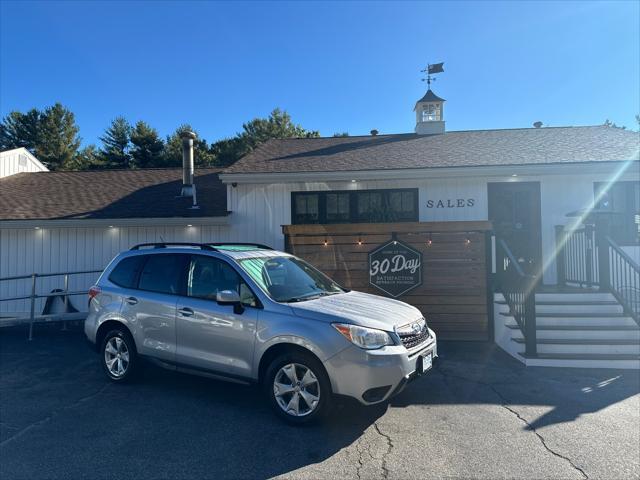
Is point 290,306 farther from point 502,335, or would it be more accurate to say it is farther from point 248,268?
point 502,335

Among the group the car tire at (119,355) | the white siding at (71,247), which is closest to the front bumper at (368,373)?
the car tire at (119,355)

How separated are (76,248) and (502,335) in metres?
9.72

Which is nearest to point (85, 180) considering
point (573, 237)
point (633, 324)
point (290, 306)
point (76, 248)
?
point (76, 248)

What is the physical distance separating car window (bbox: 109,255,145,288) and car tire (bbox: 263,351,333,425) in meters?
2.42

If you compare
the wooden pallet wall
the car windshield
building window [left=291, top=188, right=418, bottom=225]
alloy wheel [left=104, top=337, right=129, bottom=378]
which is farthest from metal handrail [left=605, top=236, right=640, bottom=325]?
alloy wheel [left=104, top=337, right=129, bottom=378]

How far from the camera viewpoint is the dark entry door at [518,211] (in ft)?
31.3

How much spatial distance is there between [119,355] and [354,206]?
6.03 metres

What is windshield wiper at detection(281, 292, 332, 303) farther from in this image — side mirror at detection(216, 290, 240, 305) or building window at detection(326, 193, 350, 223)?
building window at detection(326, 193, 350, 223)

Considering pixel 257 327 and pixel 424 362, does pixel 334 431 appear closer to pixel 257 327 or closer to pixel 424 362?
pixel 424 362

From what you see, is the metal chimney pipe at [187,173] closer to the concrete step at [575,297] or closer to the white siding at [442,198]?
the white siding at [442,198]

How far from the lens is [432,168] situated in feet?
30.5

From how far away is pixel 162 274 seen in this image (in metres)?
5.39

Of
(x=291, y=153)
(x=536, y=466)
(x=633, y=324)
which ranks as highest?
(x=291, y=153)

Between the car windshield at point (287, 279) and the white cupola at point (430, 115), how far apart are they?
29.5 ft
